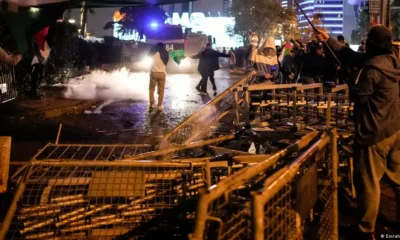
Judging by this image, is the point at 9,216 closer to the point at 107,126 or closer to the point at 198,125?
the point at 198,125

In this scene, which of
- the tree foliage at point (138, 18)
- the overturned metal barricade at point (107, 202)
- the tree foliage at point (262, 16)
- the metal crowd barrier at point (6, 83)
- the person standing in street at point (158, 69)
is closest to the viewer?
the overturned metal barricade at point (107, 202)

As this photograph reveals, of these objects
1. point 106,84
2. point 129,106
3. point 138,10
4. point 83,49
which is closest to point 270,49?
point 129,106

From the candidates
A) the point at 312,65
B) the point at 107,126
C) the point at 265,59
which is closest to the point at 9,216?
the point at 107,126

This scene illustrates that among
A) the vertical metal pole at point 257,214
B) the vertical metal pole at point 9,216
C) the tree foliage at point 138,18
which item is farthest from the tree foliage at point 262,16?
the vertical metal pole at point 257,214

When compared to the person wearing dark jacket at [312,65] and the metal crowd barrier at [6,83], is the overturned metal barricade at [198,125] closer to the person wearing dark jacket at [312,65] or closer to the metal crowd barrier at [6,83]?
the person wearing dark jacket at [312,65]

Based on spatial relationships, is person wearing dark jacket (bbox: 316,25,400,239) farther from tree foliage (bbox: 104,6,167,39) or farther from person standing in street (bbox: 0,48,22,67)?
tree foliage (bbox: 104,6,167,39)

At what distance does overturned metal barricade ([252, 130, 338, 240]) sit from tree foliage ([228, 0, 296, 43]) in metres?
44.0

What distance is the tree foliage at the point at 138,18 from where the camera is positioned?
127 ft

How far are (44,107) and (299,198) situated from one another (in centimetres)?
935

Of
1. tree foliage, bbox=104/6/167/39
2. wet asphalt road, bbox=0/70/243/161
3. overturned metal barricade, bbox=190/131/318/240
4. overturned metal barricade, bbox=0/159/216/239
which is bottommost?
wet asphalt road, bbox=0/70/243/161

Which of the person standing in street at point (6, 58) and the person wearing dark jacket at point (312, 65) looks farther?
the person wearing dark jacket at point (312, 65)

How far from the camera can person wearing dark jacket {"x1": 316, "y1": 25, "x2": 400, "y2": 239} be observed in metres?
3.77

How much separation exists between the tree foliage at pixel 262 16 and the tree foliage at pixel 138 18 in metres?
12.5

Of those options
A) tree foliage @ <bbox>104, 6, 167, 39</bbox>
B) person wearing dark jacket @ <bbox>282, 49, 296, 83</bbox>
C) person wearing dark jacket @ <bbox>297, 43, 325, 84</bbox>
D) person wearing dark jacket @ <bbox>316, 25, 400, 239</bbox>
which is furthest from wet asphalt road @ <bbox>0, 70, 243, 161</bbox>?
tree foliage @ <bbox>104, 6, 167, 39</bbox>
